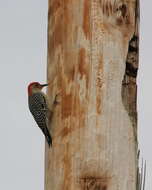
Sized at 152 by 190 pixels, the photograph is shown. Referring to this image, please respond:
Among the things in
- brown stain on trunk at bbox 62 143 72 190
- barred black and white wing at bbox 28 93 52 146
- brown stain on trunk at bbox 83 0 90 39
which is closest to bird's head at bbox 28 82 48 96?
barred black and white wing at bbox 28 93 52 146

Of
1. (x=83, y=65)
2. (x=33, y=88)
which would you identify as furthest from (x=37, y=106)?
(x=83, y=65)

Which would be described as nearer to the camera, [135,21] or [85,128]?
[85,128]

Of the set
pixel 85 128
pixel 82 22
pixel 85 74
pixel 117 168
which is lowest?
pixel 117 168

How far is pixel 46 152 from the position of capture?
3.21 m

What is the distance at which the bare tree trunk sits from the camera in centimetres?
289

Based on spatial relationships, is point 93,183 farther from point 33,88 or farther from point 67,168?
point 33,88

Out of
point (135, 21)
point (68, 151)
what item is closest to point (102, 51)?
point (135, 21)

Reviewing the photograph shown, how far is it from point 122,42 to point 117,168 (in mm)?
745

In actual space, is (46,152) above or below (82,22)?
below

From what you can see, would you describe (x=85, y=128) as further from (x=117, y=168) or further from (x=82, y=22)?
(x=82, y=22)

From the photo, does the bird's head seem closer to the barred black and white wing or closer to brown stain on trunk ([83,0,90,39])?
the barred black and white wing

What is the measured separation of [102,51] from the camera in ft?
9.89

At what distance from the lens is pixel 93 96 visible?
2988mm

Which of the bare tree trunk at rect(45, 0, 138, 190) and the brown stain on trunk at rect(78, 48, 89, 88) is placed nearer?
the bare tree trunk at rect(45, 0, 138, 190)
